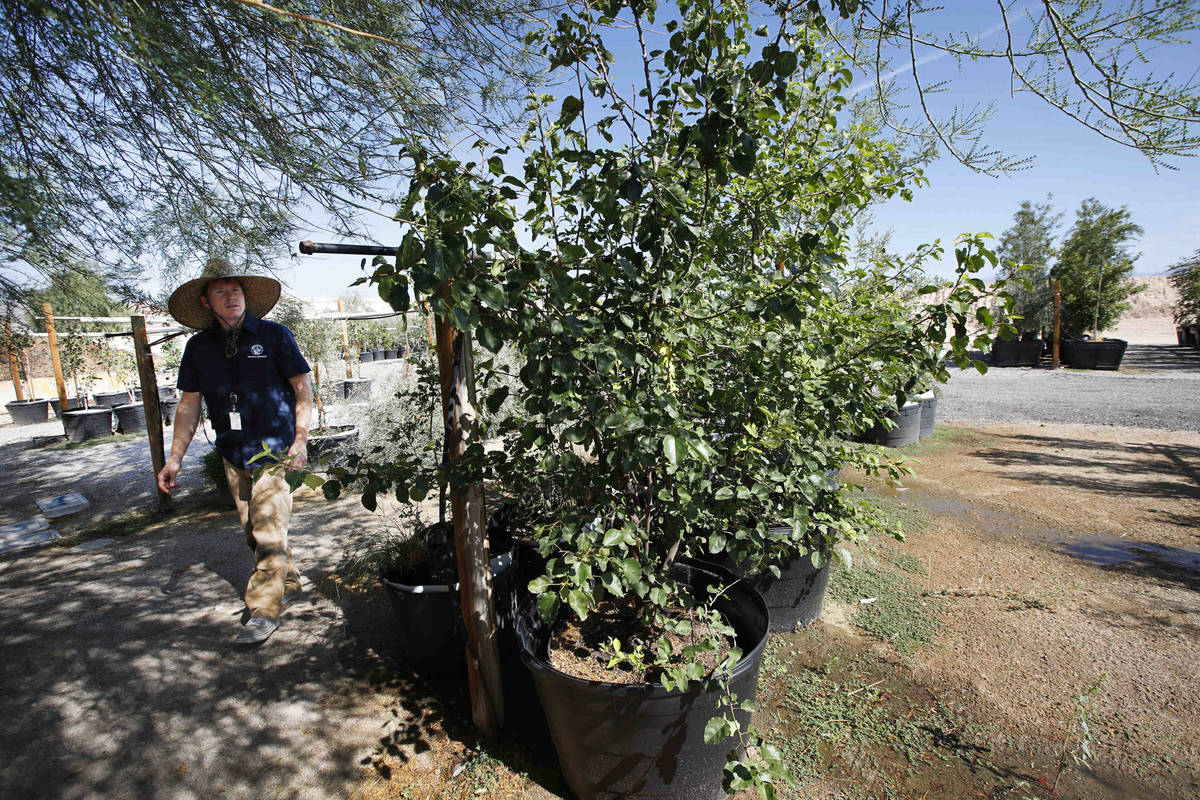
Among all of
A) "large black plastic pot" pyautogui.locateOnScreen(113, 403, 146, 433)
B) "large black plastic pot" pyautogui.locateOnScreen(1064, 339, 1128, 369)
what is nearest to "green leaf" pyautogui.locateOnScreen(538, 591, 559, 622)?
"large black plastic pot" pyautogui.locateOnScreen(113, 403, 146, 433)

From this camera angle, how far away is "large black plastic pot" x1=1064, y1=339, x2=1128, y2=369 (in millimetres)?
12828

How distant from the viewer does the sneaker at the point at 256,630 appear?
2.69 m

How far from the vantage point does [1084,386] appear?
10.5 metres

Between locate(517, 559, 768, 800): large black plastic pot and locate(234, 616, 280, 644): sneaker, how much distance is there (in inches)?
65.0

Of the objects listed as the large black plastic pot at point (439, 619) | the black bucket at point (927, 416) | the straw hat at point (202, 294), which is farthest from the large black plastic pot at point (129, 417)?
the black bucket at point (927, 416)

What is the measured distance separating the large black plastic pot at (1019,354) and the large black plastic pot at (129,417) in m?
18.9

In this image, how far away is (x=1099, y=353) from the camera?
1302 centimetres

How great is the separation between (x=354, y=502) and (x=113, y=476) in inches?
143

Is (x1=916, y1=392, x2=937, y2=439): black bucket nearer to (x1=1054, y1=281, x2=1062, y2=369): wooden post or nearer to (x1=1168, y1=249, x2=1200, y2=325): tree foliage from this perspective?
(x1=1054, y1=281, x2=1062, y2=369): wooden post

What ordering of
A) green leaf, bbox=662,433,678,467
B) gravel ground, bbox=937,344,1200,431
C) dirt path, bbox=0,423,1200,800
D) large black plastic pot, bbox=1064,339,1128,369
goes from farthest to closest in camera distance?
1. large black plastic pot, bbox=1064,339,1128,369
2. gravel ground, bbox=937,344,1200,431
3. dirt path, bbox=0,423,1200,800
4. green leaf, bbox=662,433,678,467

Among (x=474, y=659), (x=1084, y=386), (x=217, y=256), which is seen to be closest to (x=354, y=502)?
(x=217, y=256)

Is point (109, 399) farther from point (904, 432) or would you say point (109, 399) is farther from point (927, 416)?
point (927, 416)

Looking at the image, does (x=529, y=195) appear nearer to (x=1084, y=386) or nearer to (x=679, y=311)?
(x=679, y=311)

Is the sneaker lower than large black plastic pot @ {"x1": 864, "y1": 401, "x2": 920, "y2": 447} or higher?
lower
